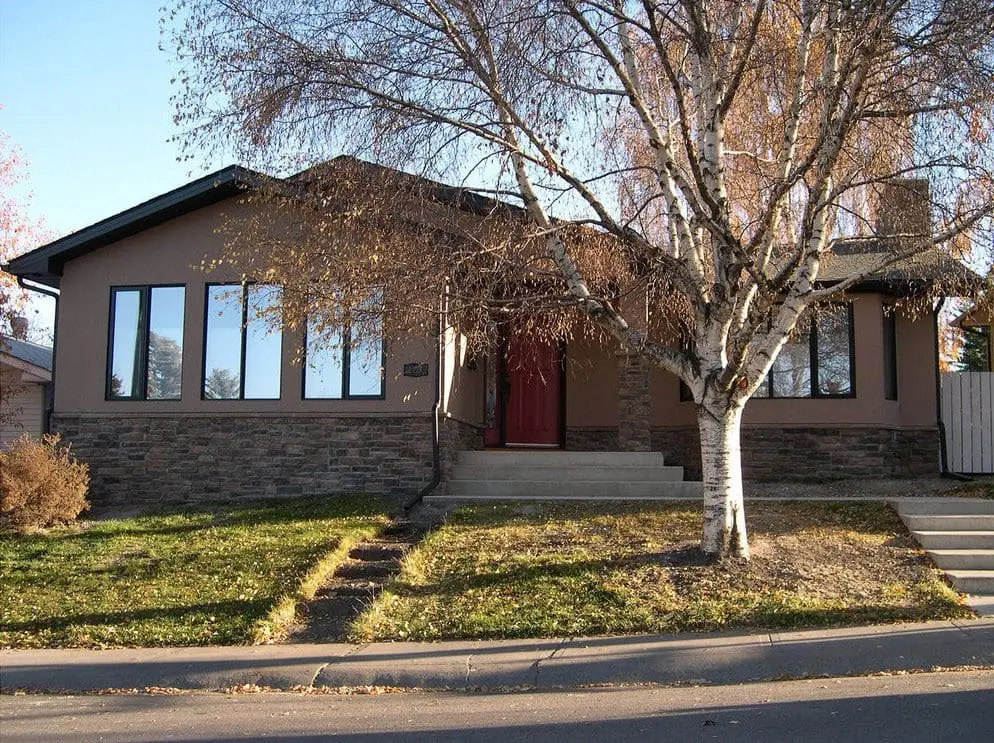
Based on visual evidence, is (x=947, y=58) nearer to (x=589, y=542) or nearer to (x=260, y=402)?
(x=589, y=542)

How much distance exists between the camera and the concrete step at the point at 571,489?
13.5 m

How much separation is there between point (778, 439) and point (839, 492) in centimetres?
241

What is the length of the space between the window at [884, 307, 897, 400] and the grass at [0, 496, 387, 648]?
28.8 feet

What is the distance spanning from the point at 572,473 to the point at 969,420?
281 inches

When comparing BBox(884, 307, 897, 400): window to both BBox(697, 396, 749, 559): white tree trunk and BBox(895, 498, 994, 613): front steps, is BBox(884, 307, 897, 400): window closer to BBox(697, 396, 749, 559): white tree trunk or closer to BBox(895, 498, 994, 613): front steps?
BBox(895, 498, 994, 613): front steps

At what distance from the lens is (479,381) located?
1639 centimetres

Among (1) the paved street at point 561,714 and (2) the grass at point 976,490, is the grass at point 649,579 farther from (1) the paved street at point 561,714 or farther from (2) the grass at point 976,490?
(2) the grass at point 976,490

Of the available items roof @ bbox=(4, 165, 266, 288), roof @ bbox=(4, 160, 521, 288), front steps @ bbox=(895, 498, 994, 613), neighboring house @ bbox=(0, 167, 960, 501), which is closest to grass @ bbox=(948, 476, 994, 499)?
front steps @ bbox=(895, 498, 994, 613)

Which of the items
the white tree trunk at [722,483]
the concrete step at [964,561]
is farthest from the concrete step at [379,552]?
the concrete step at [964,561]

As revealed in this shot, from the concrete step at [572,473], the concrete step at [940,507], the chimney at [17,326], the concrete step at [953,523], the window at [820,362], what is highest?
the chimney at [17,326]

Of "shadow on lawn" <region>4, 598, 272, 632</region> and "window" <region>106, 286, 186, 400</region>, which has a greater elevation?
"window" <region>106, 286, 186, 400</region>

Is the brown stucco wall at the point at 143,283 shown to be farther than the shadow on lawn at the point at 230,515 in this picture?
Yes

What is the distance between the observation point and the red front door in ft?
56.5

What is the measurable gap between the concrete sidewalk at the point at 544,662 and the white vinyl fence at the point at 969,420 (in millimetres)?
8355
